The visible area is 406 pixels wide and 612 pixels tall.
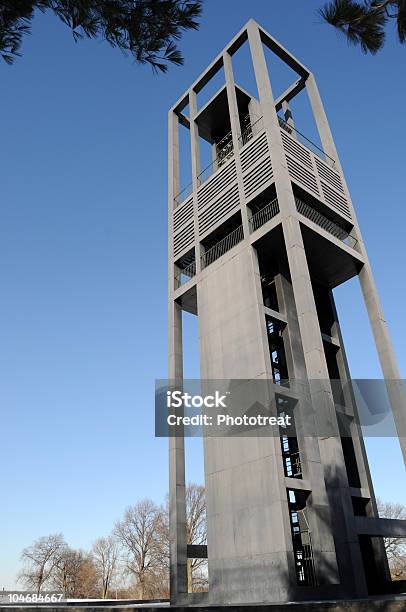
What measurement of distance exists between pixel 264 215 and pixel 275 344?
5256 millimetres

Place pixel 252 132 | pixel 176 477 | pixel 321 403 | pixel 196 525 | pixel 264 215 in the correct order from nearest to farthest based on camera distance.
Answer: pixel 321 403 → pixel 176 477 → pixel 264 215 → pixel 252 132 → pixel 196 525

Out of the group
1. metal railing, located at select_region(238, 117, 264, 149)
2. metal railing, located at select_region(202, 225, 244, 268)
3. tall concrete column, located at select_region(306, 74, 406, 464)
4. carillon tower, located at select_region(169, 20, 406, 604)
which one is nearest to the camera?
carillon tower, located at select_region(169, 20, 406, 604)

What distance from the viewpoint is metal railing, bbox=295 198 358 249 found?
60.7 ft

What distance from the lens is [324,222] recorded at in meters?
19.4

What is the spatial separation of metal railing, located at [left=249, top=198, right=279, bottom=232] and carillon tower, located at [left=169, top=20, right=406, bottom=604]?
0.05 meters

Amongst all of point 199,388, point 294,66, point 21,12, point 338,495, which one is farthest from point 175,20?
point 294,66

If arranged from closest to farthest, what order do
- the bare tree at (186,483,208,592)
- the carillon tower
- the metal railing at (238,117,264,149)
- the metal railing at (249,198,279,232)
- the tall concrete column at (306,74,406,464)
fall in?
the carillon tower
the tall concrete column at (306,74,406,464)
the metal railing at (249,198,279,232)
the metal railing at (238,117,264,149)
the bare tree at (186,483,208,592)

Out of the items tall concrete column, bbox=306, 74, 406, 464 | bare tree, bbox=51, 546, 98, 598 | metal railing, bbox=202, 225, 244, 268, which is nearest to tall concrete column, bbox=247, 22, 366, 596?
metal railing, bbox=202, 225, 244, 268

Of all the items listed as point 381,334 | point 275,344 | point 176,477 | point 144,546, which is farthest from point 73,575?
point 381,334

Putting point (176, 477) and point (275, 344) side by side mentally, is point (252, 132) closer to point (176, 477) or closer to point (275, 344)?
point (275, 344)

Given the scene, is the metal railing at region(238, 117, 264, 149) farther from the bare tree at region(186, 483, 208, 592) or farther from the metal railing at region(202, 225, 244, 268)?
the bare tree at region(186, 483, 208, 592)

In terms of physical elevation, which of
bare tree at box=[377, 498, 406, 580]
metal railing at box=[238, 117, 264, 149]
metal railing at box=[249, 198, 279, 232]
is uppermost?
metal railing at box=[238, 117, 264, 149]

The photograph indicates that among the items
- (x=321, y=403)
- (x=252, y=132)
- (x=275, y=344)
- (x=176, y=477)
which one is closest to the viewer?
(x=321, y=403)

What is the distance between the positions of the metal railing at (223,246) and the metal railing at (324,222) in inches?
103
